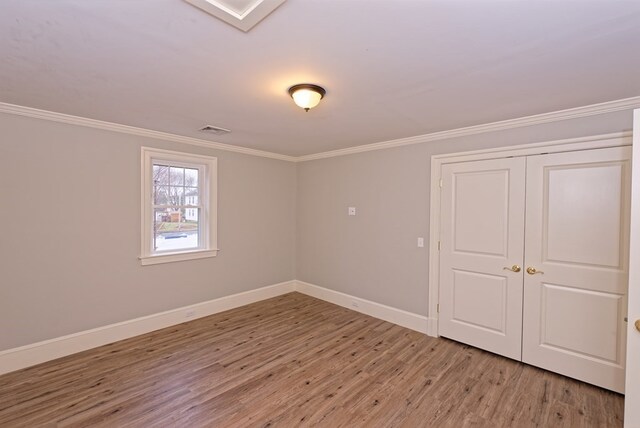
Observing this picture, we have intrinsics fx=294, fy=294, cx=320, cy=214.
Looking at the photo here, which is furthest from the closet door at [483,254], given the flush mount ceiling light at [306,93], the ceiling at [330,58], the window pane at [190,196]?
the window pane at [190,196]

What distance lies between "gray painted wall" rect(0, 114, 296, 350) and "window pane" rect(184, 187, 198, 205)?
0.34m

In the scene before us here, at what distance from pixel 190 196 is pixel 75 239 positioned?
1375 mm

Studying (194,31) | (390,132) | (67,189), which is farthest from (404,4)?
(67,189)

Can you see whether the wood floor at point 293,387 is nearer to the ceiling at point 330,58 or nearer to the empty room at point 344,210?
the empty room at point 344,210

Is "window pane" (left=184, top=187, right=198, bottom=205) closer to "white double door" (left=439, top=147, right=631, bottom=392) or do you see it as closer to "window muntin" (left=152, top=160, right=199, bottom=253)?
"window muntin" (left=152, top=160, right=199, bottom=253)

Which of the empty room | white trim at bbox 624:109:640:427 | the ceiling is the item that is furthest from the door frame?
white trim at bbox 624:109:640:427

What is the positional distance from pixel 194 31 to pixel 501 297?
354cm

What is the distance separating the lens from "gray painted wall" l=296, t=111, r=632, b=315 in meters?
3.64

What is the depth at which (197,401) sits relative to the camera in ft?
7.76

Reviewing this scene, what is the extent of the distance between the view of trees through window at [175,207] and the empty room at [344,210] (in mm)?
Result: 27

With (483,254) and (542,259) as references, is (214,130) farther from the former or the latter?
(542,259)

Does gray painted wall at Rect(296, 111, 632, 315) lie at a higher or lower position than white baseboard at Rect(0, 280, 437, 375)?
higher

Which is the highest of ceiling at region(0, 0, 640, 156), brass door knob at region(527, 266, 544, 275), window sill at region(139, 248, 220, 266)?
ceiling at region(0, 0, 640, 156)

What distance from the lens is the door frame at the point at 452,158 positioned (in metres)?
2.57
